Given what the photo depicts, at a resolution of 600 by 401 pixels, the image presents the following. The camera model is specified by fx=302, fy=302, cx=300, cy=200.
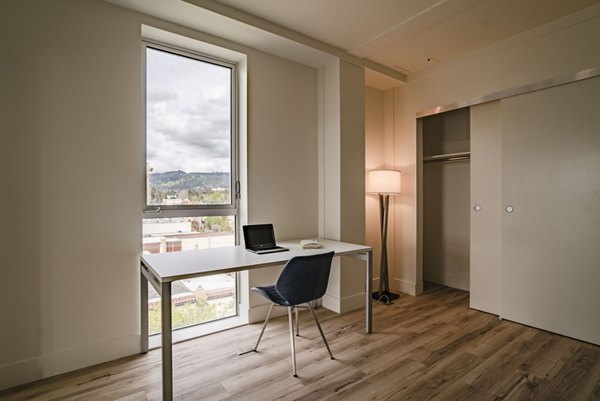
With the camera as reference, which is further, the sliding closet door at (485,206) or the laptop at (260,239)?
the sliding closet door at (485,206)

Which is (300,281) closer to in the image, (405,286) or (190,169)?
(190,169)

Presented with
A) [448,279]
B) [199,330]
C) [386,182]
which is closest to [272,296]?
[199,330]

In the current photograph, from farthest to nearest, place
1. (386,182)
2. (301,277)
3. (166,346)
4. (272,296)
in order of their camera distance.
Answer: (386,182) < (272,296) < (301,277) < (166,346)

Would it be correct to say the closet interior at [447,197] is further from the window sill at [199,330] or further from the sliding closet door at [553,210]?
the window sill at [199,330]

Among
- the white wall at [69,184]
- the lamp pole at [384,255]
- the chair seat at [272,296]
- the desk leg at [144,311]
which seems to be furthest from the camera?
the lamp pole at [384,255]

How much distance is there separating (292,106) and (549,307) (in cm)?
313

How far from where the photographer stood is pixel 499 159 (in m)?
3.12

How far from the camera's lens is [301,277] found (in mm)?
2111

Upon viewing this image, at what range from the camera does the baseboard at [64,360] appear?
1.96 metres

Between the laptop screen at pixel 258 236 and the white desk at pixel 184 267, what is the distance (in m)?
0.10

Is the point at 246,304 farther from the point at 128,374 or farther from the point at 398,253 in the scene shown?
the point at 398,253

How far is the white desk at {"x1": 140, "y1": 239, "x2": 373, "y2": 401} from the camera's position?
1734 mm

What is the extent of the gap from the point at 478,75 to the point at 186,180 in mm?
3173

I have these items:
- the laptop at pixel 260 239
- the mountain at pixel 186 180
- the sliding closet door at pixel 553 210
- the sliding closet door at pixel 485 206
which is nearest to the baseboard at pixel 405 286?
the sliding closet door at pixel 485 206
